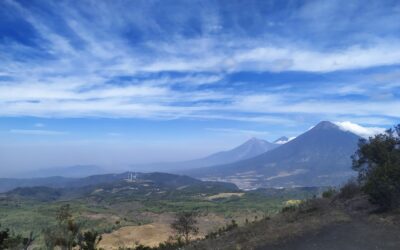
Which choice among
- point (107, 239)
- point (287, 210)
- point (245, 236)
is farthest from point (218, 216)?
point (245, 236)

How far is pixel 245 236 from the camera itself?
24.2 m

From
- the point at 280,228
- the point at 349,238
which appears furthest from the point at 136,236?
the point at 349,238

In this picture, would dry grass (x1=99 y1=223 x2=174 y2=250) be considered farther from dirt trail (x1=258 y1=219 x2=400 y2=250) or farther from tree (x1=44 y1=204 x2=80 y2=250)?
dirt trail (x1=258 y1=219 x2=400 y2=250)

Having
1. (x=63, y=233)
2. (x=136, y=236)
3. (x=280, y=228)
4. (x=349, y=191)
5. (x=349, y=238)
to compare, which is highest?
(x=349, y=191)

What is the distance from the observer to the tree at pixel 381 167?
2441 cm

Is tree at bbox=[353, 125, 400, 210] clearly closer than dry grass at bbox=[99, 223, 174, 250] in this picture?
Yes

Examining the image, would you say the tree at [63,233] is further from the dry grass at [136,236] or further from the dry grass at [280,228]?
the dry grass at [136,236]

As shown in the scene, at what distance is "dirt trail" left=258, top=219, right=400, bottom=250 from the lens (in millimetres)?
19094

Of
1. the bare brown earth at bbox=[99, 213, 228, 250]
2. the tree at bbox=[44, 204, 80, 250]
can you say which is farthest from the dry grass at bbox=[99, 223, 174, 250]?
the tree at bbox=[44, 204, 80, 250]

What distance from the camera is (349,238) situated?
20375 mm

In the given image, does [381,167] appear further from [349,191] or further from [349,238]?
[349,238]

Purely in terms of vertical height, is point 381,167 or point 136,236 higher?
point 381,167

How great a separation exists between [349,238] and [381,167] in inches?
291

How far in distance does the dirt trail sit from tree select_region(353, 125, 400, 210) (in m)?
2.56
